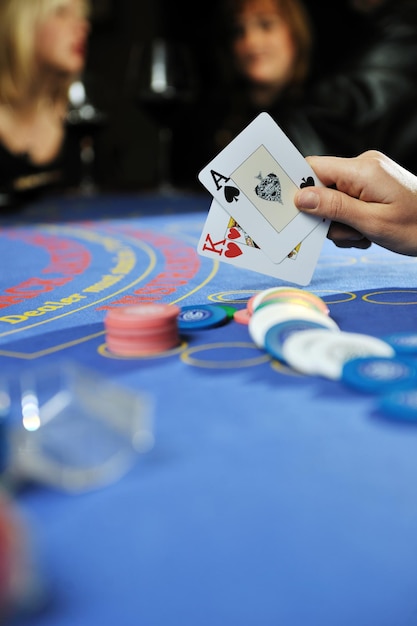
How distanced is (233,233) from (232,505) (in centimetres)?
92

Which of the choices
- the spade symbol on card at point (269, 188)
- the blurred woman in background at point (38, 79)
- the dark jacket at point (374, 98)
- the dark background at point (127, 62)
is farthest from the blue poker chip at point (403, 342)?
the dark background at point (127, 62)

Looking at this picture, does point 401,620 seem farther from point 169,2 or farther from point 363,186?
point 169,2

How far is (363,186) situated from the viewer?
58.3 inches

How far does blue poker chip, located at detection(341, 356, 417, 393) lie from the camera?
0.84 metres

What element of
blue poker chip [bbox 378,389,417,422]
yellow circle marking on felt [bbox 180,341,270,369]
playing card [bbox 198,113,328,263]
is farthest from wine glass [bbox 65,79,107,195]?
blue poker chip [bbox 378,389,417,422]

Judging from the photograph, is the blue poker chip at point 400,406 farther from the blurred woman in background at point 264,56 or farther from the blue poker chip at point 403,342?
the blurred woman in background at point 264,56

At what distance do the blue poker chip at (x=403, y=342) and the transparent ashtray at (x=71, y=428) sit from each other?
0.40 metres

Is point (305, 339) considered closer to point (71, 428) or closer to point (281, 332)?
point (281, 332)

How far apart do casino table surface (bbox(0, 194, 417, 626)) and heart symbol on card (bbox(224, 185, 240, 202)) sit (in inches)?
13.1

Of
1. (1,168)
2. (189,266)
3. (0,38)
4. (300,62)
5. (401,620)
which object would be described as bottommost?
(401,620)

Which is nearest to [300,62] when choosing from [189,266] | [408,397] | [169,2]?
[169,2]

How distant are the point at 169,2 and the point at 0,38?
1618mm

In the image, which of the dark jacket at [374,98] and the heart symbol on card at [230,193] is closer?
the heart symbol on card at [230,193]

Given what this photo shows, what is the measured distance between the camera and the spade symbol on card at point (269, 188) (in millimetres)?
1488
